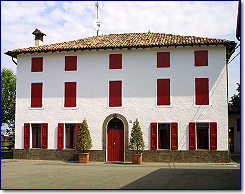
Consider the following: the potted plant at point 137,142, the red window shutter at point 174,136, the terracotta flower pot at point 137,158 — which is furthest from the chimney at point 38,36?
the red window shutter at point 174,136

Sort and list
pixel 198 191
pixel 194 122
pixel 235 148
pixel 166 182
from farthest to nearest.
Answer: pixel 235 148
pixel 194 122
pixel 166 182
pixel 198 191

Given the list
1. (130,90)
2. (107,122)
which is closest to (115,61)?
(130,90)

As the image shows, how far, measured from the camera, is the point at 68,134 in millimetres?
18969

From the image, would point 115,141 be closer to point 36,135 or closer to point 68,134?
point 68,134

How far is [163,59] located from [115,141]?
5.78 m

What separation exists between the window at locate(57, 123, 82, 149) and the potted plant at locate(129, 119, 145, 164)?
3.72 meters

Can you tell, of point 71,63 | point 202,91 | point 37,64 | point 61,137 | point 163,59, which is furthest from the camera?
point 37,64

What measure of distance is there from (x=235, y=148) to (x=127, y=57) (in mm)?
11926

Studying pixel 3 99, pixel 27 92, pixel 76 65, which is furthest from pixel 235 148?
pixel 3 99

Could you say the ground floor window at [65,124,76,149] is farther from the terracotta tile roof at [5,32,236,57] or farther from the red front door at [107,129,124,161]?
the terracotta tile roof at [5,32,236,57]

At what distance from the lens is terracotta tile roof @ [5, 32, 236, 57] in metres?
18.0

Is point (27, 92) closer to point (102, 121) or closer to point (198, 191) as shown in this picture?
point (102, 121)

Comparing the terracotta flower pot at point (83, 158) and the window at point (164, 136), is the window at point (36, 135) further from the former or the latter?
the window at point (164, 136)

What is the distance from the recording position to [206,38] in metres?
19.0
